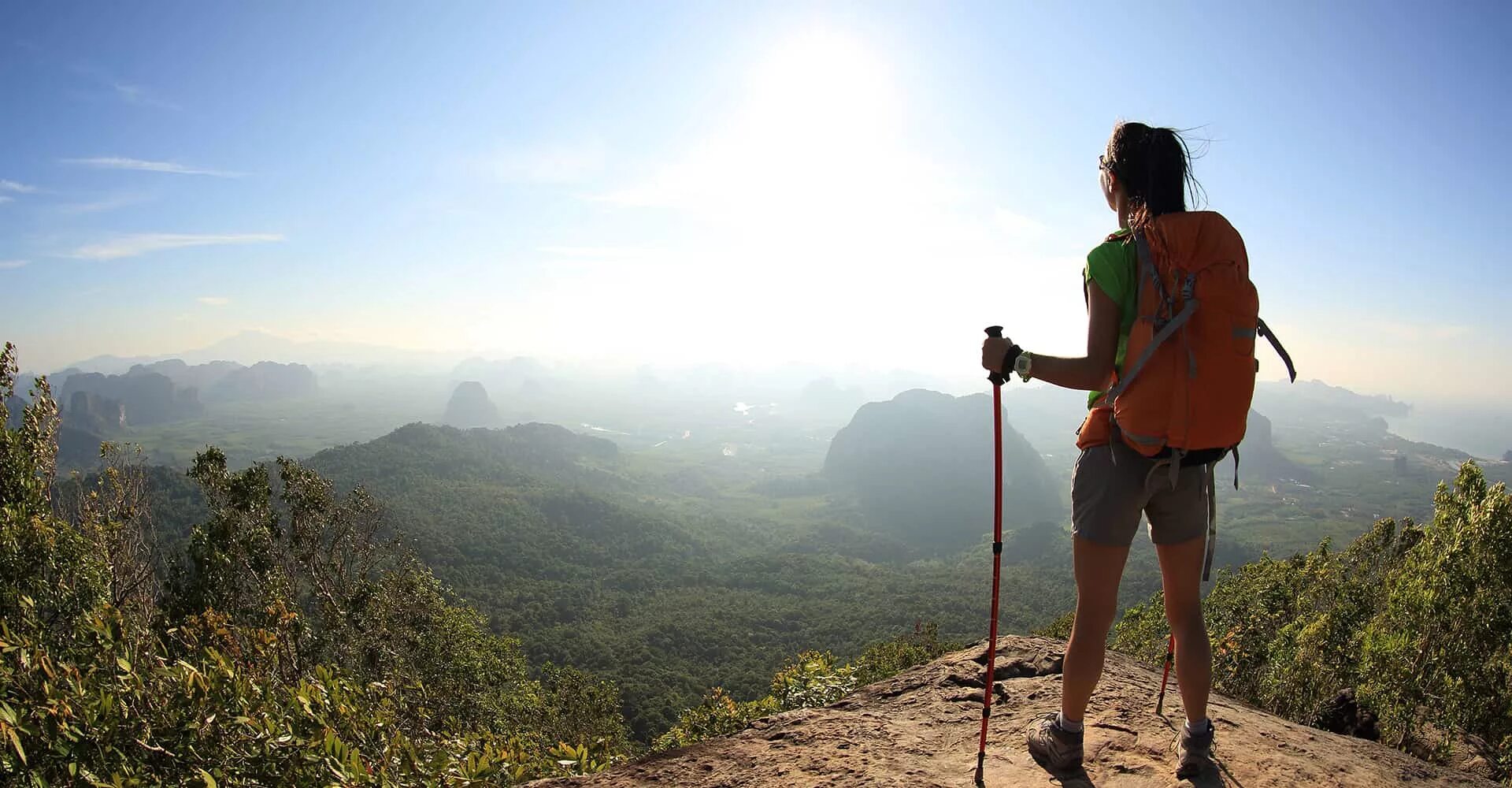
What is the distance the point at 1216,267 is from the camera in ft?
7.92

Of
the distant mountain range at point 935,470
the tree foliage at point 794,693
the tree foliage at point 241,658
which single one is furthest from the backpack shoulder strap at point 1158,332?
the distant mountain range at point 935,470

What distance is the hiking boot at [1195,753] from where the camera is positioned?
281 cm

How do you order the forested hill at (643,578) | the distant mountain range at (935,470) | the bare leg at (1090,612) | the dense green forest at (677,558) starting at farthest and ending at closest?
1. the distant mountain range at (935,470)
2. the forested hill at (643,578)
3. the dense green forest at (677,558)
4. the bare leg at (1090,612)

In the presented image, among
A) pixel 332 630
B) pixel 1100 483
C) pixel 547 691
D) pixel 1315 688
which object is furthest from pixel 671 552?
pixel 1100 483

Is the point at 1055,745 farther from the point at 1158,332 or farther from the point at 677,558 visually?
the point at 677,558

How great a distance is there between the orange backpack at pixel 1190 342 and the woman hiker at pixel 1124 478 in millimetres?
83

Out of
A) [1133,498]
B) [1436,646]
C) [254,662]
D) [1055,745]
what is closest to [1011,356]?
[1133,498]

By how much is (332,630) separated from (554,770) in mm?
16073

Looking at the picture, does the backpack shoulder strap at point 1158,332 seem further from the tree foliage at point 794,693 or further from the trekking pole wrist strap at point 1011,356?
the tree foliage at point 794,693

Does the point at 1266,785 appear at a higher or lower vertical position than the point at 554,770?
higher

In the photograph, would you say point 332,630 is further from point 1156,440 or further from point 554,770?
point 1156,440

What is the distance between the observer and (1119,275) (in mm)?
2523

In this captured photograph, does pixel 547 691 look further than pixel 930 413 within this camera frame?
No

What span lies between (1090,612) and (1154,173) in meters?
1.80
